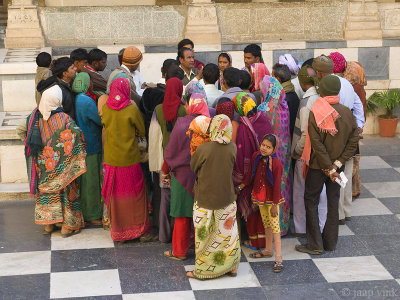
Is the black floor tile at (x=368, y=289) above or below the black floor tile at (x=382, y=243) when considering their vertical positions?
below

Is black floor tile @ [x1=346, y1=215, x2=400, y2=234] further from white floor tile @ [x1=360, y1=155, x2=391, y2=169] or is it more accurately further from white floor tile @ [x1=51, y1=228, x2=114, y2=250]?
white floor tile @ [x1=51, y1=228, x2=114, y2=250]

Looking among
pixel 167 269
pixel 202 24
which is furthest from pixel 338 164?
pixel 202 24

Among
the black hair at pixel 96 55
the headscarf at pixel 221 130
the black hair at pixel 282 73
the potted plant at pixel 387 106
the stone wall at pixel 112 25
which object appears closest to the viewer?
the headscarf at pixel 221 130

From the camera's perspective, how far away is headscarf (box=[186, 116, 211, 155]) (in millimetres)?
6145

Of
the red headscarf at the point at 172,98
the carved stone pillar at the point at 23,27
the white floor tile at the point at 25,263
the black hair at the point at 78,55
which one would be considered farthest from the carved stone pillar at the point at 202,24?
the white floor tile at the point at 25,263

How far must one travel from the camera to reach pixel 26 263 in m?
6.65

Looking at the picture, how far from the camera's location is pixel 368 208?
805 cm

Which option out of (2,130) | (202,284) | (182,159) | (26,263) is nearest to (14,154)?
(2,130)

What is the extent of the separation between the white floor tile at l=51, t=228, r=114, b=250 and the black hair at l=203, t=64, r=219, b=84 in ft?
6.07

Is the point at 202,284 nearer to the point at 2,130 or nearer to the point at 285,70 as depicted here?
the point at 285,70

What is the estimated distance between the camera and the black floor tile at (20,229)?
704 centimetres

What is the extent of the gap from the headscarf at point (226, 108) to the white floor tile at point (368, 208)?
7.26 ft

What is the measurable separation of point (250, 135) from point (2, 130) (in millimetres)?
3102

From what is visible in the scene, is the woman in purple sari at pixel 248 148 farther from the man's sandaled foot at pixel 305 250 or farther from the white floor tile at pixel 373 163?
the white floor tile at pixel 373 163
